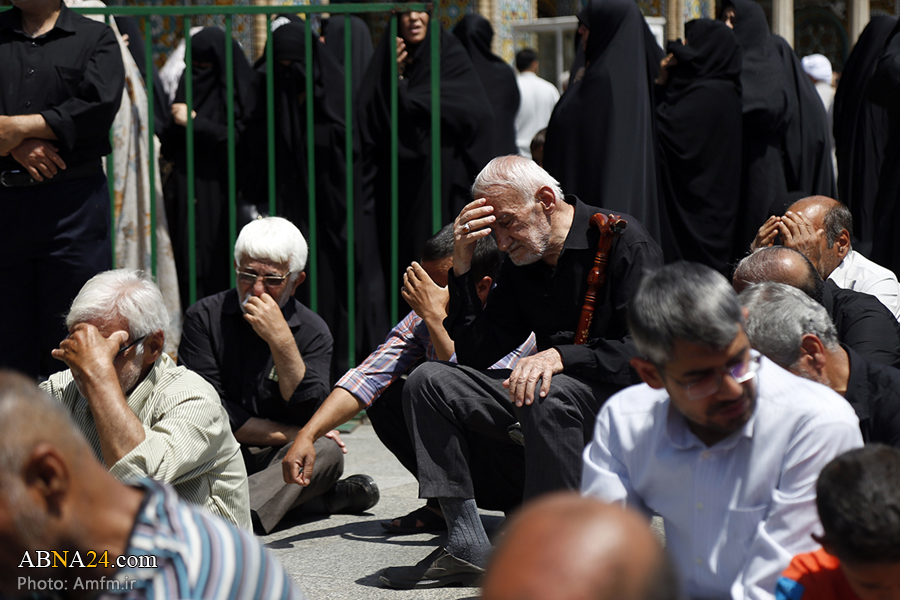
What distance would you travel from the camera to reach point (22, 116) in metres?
4.28

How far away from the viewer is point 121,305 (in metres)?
2.93

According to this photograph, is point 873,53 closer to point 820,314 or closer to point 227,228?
point 227,228

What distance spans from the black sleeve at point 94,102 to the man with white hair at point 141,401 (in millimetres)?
1515

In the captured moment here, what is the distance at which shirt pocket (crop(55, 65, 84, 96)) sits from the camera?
4434 millimetres

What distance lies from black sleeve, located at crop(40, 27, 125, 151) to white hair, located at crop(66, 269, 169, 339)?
1.54 m

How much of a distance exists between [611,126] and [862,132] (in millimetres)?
2090

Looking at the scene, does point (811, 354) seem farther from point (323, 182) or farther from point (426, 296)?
point (323, 182)

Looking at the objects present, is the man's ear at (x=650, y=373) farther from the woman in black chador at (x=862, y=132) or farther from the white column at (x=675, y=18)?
the white column at (x=675, y=18)

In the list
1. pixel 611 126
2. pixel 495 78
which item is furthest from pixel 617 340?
pixel 495 78

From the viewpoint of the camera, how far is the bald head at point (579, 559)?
3.31ft

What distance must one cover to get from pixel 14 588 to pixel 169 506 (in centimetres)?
27

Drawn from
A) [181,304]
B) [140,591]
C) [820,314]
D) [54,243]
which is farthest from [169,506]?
[181,304]

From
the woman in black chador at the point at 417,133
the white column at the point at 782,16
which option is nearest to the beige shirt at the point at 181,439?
the woman in black chador at the point at 417,133

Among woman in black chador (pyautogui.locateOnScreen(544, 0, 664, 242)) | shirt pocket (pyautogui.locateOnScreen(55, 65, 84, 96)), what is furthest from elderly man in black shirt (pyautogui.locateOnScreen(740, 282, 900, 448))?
shirt pocket (pyautogui.locateOnScreen(55, 65, 84, 96))
